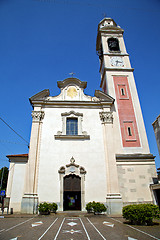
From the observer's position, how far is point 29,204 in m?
12.3

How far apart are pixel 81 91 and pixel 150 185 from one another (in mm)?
11709

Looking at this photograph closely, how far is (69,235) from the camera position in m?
Result: 6.33

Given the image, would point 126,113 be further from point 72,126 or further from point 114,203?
point 114,203

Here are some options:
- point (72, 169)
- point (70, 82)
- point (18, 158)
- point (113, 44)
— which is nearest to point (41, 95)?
point (70, 82)

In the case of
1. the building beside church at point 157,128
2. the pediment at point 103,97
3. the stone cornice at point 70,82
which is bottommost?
the building beside church at point 157,128

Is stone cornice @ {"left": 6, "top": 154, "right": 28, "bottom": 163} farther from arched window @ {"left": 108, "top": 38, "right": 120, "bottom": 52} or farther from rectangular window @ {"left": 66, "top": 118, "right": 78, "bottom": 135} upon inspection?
arched window @ {"left": 108, "top": 38, "right": 120, "bottom": 52}

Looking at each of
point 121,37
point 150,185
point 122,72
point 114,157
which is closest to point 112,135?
point 114,157

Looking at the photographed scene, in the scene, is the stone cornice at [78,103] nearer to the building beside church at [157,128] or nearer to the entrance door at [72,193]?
the building beside church at [157,128]

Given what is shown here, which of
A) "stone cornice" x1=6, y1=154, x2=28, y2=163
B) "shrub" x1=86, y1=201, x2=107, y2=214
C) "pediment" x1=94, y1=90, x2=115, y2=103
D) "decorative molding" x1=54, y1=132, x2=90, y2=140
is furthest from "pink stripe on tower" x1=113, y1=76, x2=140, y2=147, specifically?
"stone cornice" x1=6, y1=154, x2=28, y2=163

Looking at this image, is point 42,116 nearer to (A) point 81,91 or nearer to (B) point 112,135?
(A) point 81,91

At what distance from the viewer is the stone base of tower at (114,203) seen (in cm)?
1243

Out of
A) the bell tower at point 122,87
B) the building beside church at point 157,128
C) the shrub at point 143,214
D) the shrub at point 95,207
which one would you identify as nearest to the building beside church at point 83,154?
the bell tower at point 122,87

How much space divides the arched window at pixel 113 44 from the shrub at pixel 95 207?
19.9 m

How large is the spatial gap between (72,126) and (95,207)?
7576 millimetres
